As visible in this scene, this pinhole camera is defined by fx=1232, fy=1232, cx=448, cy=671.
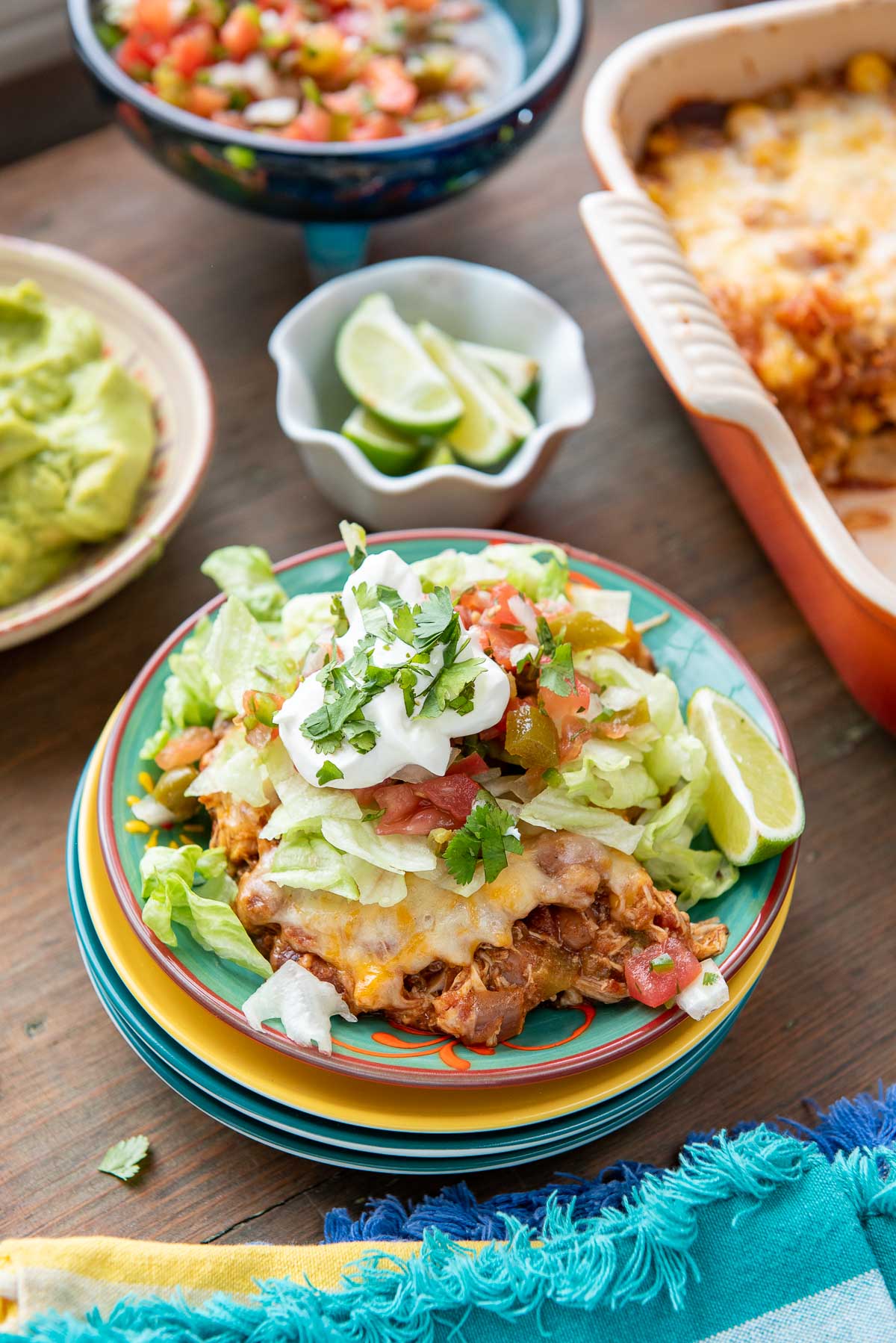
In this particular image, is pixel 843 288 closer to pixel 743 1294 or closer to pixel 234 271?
pixel 234 271

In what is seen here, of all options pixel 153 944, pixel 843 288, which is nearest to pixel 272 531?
pixel 153 944

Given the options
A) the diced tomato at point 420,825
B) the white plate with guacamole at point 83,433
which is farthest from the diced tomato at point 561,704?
the white plate with guacamole at point 83,433

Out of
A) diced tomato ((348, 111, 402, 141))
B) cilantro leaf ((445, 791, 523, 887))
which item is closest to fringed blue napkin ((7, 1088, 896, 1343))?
cilantro leaf ((445, 791, 523, 887))

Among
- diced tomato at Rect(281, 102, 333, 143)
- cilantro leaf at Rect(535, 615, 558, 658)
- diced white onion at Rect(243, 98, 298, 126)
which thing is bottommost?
cilantro leaf at Rect(535, 615, 558, 658)

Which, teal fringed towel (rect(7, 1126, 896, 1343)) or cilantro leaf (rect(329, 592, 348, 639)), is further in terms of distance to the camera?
cilantro leaf (rect(329, 592, 348, 639))

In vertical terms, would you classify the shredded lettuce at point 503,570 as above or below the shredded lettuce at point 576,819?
above

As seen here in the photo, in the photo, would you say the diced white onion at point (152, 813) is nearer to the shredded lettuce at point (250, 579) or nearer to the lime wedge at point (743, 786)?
the shredded lettuce at point (250, 579)

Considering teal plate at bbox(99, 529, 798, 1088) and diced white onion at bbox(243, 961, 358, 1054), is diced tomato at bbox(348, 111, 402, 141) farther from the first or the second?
diced white onion at bbox(243, 961, 358, 1054)
